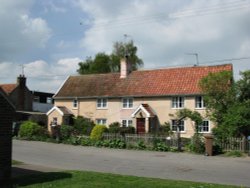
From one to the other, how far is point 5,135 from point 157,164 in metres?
9.80

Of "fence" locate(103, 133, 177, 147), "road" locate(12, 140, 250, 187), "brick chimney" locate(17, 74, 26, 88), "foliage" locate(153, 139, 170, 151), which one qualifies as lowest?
"road" locate(12, 140, 250, 187)

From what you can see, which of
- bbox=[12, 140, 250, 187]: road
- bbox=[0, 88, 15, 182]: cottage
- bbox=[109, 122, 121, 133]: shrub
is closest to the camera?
bbox=[0, 88, 15, 182]: cottage

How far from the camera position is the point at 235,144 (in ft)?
97.9

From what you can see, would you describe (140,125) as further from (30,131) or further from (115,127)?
(30,131)

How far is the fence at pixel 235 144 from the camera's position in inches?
1154

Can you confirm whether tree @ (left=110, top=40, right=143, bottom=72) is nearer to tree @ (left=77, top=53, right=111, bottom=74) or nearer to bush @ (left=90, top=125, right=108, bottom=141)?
tree @ (left=77, top=53, right=111, bottom=74)

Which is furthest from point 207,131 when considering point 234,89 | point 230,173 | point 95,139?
point 230,173

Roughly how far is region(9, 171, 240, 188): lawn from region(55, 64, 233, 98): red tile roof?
87.0 ft

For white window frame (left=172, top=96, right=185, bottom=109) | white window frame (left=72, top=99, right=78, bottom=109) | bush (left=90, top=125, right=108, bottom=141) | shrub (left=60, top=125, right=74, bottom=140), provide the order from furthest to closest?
white window frame (left=72, top=99, right=78, bottom=109) < white window frame (left=172, top=96, right=185, bottom=109) < shrub (left=60, top=125, right=74, bottom=140) < bush (left=90, top=125, right=108, bottom=141)

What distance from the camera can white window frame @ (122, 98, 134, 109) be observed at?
46281 mm

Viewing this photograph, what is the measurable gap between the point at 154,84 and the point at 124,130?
21.2 feet

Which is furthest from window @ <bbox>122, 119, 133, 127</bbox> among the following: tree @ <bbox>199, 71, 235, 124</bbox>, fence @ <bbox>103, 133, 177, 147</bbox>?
tree @ <bbox>199, 71, 235, 124</bbox>

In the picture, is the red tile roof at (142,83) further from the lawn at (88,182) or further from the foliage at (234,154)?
the lawn at (88,182)

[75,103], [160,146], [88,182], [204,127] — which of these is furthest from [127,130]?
[88,182]
